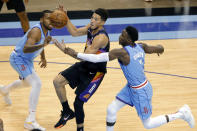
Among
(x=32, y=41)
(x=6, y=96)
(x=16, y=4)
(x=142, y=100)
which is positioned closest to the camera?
(x=142, y=100)

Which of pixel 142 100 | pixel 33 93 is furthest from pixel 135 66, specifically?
pixel 33 93

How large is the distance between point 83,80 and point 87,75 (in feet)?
0.32

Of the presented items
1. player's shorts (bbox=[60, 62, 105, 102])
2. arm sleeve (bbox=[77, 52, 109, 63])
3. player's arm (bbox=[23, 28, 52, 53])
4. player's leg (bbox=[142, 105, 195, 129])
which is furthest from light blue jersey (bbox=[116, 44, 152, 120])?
player's arm (bbox=[23, 28, 52, 53])

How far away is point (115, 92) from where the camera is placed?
6773 mm

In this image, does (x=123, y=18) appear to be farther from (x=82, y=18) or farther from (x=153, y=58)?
(x=153, y=58)

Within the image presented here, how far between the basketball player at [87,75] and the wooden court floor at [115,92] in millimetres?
531

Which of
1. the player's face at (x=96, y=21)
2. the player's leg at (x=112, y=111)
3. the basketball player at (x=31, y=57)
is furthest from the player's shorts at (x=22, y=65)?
the player's leg at (x=112, y=111)

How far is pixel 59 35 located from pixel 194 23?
162 inches

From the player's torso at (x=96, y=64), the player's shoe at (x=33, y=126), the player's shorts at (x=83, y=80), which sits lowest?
the player's shoe at (x=33, y=126)

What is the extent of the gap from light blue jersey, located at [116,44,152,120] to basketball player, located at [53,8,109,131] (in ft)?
1.77

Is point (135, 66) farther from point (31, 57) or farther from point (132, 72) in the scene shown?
point (31, 57)

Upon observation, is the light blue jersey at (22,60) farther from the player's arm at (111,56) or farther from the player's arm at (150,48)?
the player's arm at (150,48)

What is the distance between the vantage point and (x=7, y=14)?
11.8m

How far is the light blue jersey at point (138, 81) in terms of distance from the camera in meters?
4.61
